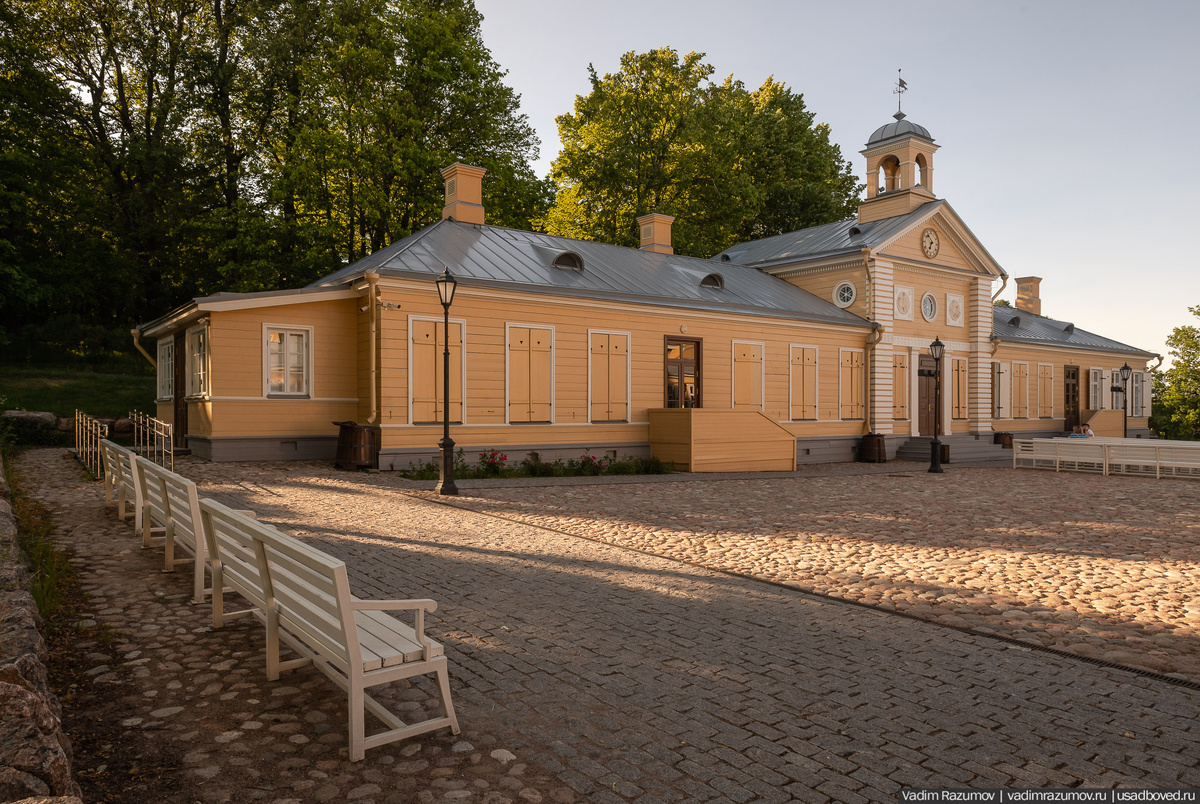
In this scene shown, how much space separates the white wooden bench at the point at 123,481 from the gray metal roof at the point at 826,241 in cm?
2069

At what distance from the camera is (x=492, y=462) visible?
1627cm

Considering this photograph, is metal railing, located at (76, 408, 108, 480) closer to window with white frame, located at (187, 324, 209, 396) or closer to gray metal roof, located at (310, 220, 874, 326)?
window with white frame, located at (187, 324, 209, 396)

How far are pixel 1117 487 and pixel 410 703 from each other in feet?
57.3

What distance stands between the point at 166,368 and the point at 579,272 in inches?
445

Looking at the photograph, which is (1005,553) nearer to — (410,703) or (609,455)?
(410,703)

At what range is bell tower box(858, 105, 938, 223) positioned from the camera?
26531 mm

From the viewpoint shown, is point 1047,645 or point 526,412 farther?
point 526,412

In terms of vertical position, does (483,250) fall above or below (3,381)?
above

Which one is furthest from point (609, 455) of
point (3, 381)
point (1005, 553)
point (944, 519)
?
point (3, 381)

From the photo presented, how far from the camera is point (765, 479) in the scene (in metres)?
16.8

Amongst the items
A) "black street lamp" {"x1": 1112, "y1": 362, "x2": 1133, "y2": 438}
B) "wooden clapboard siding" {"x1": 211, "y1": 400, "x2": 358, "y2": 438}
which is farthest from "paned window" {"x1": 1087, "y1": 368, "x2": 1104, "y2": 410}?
"wooden clapboard siding" {"x1": 211, "y1": 400, "x2": 358, "y2": 438}

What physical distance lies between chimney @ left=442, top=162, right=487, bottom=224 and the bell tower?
14.5 meters

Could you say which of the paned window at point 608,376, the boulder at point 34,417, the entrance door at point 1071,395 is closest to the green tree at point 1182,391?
the entrance door at point 1071,395

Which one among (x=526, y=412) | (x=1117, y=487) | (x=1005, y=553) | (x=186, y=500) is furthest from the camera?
(x=526, y=412)
